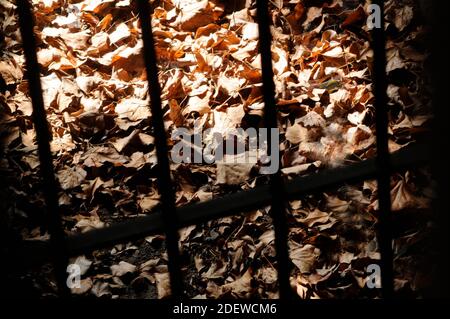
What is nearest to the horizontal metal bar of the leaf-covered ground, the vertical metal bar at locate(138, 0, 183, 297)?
the vertical metal bar at locate(138, 0, 183, 297)

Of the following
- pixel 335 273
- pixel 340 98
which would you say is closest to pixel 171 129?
pixel 340 98

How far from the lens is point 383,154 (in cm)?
136

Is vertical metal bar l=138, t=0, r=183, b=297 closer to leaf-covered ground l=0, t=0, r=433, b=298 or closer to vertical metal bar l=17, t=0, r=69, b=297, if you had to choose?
vertical metal bar l=17, t=0, r=69, b=297

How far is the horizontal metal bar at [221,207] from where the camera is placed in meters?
1.20

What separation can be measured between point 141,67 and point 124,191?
0.75m

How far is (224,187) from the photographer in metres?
1.96

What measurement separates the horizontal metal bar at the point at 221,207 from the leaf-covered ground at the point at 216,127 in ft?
1.01

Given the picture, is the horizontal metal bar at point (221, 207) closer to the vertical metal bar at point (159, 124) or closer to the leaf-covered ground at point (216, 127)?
the vertical metal bar at point (159, 124)

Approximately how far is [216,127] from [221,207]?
3.11ft

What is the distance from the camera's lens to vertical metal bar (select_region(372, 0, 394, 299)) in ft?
4.46

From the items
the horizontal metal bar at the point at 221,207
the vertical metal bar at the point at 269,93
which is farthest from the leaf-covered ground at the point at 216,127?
the vertical metal bar at the point at 269,93

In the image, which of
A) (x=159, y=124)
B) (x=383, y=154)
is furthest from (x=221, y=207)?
(x=383, y=154)

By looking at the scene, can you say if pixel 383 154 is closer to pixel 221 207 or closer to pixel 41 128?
pixel 221 207

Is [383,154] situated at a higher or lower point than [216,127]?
lower
